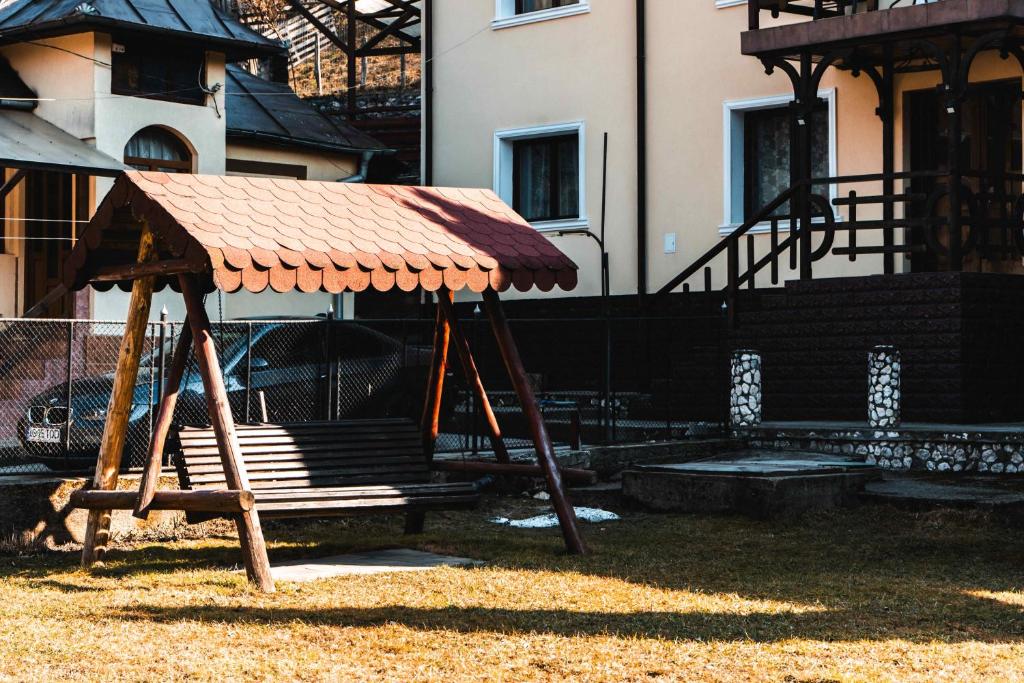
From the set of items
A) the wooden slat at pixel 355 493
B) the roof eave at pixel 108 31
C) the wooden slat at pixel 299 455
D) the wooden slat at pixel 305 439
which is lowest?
the wooden slat at pixel 355 493

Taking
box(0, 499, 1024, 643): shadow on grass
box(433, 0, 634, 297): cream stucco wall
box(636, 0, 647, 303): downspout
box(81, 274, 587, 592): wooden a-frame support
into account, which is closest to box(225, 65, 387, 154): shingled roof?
box(433, 0, 634, 297): cream stucco wall

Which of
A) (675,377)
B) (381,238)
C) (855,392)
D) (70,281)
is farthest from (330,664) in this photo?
(675,377)

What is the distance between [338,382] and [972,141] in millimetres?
9475

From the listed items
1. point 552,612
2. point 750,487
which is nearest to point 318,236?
point 552,612

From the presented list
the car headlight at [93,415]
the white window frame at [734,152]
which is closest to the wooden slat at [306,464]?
the car headlight at [93,415]

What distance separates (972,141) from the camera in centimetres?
1834

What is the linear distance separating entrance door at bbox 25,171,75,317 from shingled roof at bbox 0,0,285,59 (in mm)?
2073

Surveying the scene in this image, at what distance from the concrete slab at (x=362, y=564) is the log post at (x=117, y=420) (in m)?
1.15

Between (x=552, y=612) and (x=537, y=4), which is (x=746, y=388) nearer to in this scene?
(x=552, y=612)

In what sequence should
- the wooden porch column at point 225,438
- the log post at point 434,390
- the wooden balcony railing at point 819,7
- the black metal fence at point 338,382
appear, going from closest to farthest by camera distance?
1. the wooden porch column at point 225,438
2. the log post at point 434,390
3. the black metal fence at point 338,382
4. the wooden balcony railing at point 819,7

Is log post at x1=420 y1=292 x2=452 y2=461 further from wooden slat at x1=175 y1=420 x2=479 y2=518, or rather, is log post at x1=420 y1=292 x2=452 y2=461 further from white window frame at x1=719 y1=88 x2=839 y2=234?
white window frame at x1=719 y1=88 x2=839 y2=234

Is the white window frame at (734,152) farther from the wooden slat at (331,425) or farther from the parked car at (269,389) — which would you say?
the wooden slat at (331,425)

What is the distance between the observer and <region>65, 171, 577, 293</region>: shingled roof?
8.95m

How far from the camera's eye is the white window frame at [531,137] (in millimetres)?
21172
